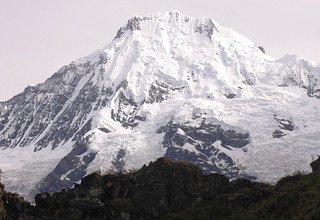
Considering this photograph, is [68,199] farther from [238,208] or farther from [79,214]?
[238,208]

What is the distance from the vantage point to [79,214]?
538 feet

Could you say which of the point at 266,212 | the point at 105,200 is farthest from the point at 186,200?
the point at 266,212

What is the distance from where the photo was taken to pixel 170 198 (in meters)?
182

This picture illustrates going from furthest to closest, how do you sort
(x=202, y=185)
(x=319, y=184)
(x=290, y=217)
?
(x=202, y=185)
(x=319, y=184)
(x=290, y=217)

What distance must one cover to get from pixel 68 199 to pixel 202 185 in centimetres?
3318

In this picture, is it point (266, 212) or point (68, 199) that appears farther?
point (68, 199)

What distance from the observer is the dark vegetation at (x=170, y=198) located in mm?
154125

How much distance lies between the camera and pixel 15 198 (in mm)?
162000

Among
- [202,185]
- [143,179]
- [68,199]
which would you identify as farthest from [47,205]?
[202,185]

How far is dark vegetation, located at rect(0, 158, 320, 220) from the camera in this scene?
15412 cm

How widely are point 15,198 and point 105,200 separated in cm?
2238

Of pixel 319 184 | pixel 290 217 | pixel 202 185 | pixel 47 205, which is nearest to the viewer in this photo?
pixel 290 217

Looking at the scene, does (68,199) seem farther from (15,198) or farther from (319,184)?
(319,184)

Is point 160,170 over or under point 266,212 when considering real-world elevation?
over
